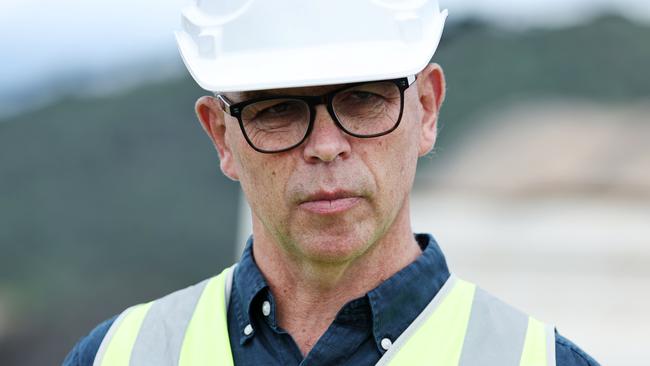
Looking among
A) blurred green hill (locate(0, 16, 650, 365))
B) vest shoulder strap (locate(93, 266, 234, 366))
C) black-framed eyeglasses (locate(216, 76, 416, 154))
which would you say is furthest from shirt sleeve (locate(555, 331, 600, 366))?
blurred green hill (locate(0, 16, 650, 365))

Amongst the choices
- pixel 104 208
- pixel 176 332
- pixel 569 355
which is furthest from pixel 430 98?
pixel 104 208

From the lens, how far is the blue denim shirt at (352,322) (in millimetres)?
2775

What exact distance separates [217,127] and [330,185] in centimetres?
51

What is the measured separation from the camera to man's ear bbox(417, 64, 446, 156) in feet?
9.80

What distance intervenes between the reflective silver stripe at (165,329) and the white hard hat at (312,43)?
1.94ft

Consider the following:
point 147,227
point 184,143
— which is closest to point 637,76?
point 184,143

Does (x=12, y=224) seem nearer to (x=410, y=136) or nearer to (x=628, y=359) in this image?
(x=628, y=359)

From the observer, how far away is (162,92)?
21.6 metres

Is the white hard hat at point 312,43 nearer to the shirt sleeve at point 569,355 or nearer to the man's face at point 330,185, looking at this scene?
the man's face at point 330,185

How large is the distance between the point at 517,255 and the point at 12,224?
1602cm

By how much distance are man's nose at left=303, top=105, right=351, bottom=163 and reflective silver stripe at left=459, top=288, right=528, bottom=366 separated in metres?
0.51

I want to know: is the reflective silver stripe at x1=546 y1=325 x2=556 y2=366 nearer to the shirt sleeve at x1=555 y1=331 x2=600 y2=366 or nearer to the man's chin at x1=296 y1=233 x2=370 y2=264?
the shirt sleeve at x1=555 y1=331 x2=600 y2=366

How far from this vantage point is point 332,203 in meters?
2.68

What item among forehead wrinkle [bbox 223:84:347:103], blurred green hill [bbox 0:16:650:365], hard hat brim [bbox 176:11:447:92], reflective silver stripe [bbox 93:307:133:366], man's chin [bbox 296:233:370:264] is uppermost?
blurred green hill [bbox 0:16:650:365]
